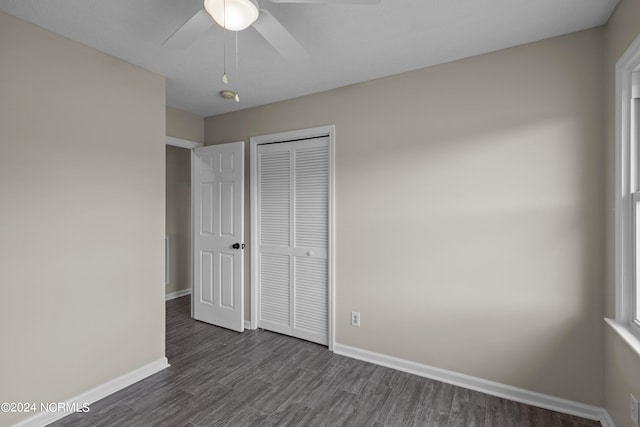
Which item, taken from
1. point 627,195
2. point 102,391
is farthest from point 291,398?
point 627,195

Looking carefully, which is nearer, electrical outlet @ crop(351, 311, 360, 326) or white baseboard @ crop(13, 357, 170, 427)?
white baseboard @ crop(13, 357, 170, 427)

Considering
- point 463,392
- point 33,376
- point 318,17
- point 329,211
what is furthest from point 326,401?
point 318,17

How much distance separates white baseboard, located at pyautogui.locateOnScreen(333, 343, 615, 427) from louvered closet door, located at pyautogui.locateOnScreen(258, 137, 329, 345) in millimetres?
475

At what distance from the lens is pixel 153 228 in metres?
2.57

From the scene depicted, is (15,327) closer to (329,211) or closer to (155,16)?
(155,16)

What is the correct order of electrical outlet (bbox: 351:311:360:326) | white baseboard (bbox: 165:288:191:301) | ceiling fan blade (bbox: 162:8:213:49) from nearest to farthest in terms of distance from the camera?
ceiling fan blade (bbox: 162:8:213:49) → electrical outlet (bbox: 351:311:360:326) → white baseboard (bbox: 165:288:191:301)

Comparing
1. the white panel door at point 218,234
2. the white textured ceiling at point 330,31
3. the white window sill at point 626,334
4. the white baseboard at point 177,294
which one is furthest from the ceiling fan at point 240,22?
the white baseboard at point 177,294

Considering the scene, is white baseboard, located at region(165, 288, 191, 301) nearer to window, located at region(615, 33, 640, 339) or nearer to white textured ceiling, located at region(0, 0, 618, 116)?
white textured ceiling, located at region(0, 0, 618, 116)

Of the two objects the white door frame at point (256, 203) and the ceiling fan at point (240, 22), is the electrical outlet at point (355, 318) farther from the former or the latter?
the ceiling fan at point (240, 22)

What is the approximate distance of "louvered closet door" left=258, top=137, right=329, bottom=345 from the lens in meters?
3.01

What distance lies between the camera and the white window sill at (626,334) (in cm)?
147

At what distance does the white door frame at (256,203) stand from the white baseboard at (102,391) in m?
1.08

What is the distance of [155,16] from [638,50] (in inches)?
100

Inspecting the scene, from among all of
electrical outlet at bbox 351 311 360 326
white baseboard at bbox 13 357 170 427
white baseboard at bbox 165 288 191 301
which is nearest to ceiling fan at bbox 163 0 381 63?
electrical outlet at bbox 351 311 360 326
